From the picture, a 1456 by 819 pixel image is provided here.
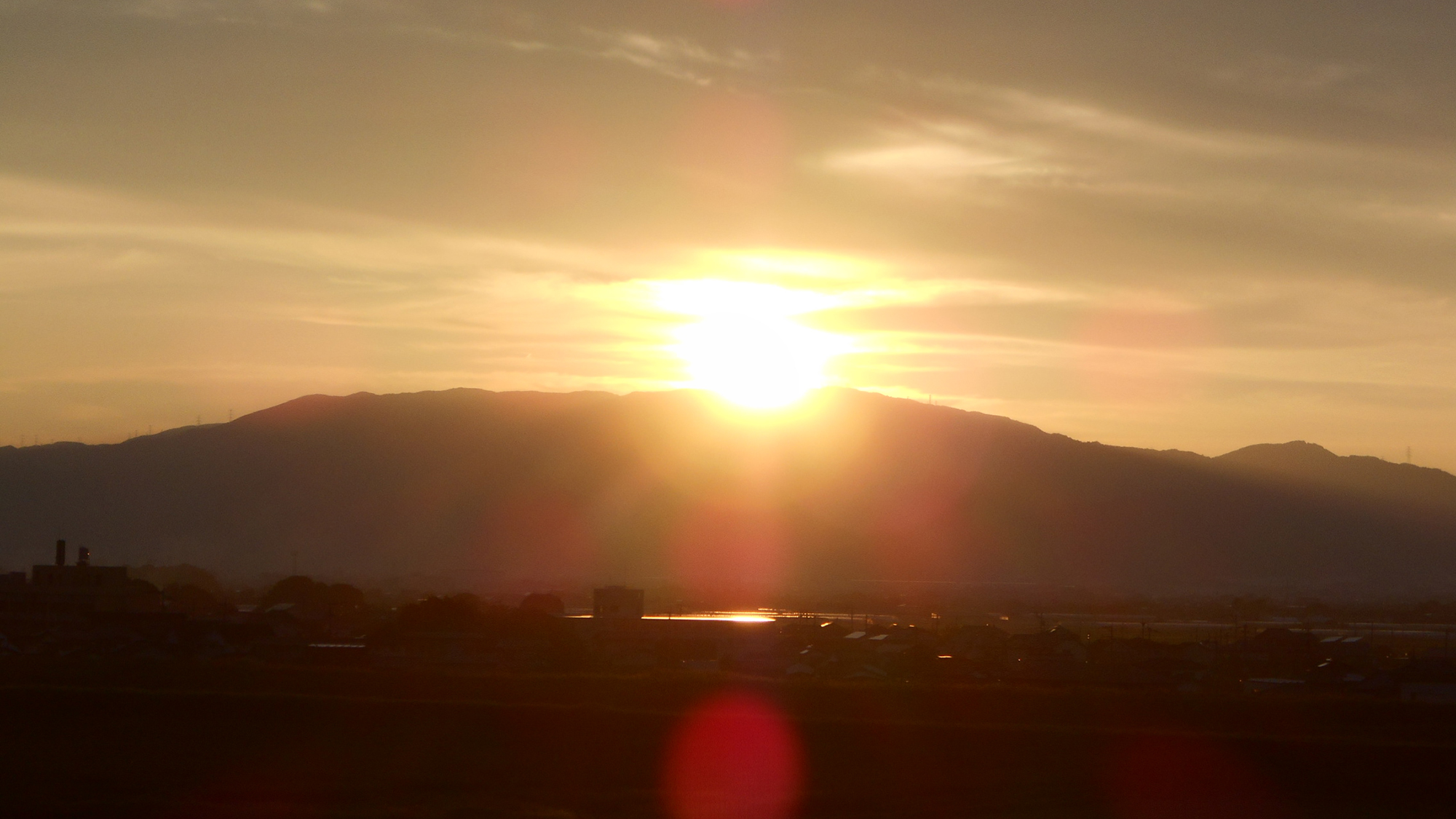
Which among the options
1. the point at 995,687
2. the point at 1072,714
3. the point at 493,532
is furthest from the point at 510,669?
the point at 493,532

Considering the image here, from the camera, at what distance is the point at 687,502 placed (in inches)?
5915

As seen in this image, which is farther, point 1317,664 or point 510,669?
point 1317,664

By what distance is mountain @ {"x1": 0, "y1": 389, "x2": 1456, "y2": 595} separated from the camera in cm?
13675

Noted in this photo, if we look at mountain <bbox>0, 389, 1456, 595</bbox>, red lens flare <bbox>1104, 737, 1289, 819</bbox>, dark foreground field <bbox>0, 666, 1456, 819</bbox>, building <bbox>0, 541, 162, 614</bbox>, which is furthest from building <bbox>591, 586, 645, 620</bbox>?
mountain <bbox>0, 389, 1456, 595</bbox>

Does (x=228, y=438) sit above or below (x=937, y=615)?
above

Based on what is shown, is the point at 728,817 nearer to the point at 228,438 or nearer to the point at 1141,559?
the point at 1141,559

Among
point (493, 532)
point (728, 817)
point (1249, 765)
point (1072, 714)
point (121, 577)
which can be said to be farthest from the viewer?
point (493, 532)

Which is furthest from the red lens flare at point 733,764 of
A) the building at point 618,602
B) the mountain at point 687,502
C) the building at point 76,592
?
the mountain at point 687,502

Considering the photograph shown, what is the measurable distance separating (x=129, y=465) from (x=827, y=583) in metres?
102

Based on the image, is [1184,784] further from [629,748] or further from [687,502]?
[687,502]

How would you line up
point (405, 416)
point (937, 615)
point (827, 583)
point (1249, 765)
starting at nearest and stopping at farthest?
point (1249, 765), point (937, 615), point (827, 583), point (405, 416)

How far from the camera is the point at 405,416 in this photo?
165500mm

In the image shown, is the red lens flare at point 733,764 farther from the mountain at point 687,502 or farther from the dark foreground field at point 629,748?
the mountain at point 687,502

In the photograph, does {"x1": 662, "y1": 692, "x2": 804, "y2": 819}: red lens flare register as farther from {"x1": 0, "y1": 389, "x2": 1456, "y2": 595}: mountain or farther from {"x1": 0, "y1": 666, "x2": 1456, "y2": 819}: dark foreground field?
{"x1": 0, "y1": 389, "x2": 1456, "y2": 595}: mountain
